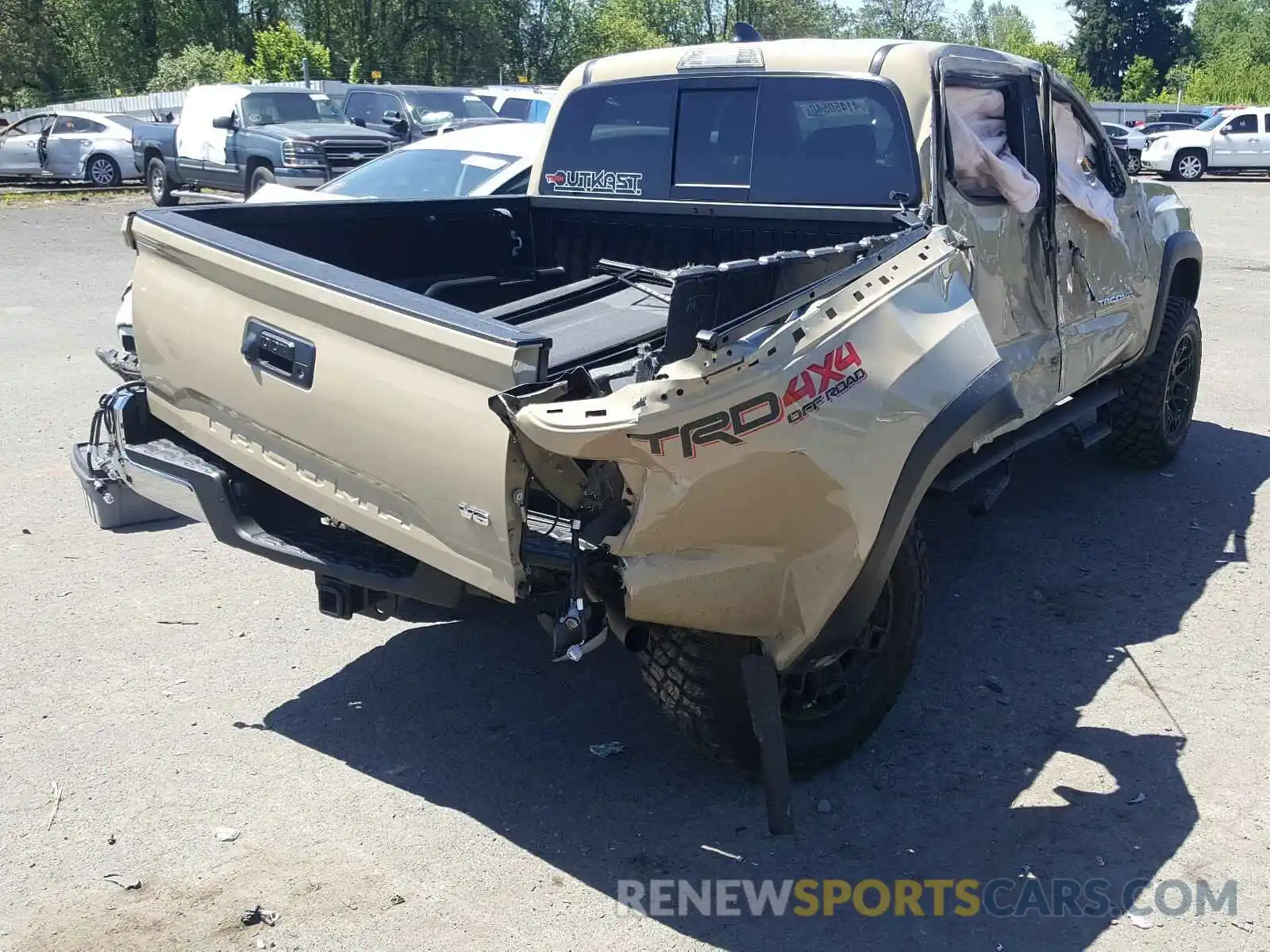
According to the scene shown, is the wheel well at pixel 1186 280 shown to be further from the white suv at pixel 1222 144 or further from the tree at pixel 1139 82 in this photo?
the tree at pixel 1139 82

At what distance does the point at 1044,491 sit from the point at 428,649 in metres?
3.49

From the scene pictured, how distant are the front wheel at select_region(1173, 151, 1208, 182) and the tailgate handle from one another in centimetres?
2892

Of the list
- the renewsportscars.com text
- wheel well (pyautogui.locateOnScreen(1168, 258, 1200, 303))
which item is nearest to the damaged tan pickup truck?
the renewsportscars.com text

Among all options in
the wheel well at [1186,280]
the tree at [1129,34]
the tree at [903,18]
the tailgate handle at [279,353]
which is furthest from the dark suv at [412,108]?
the tree at [1129,34]

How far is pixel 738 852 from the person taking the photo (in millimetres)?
3471

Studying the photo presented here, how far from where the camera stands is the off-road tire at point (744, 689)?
3.46 metres

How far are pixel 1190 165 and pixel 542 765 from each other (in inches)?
1133

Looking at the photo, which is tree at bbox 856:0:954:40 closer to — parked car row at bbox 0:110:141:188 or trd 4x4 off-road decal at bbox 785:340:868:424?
parked car row at bbox 0:110:141:188

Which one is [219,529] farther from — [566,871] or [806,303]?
[806,303]

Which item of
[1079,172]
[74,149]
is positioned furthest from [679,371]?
[74,149]

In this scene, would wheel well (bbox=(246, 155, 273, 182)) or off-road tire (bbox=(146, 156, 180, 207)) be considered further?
off-road tire (bbox=(146, 156, 180, 207))

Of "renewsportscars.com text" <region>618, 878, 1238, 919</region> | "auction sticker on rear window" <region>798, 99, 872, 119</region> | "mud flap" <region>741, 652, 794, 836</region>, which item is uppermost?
"auction sticker on rear window" <region>798, 99, 872, 119</region>

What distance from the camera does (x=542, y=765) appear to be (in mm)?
3924

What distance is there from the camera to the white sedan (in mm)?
8805
